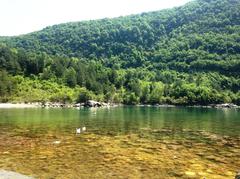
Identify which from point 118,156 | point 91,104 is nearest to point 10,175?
point 118,156

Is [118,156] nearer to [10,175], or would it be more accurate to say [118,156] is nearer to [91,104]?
[10,175]

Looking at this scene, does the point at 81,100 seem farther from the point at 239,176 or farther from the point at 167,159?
the point at 239,176

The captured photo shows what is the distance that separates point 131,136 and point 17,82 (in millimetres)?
157735

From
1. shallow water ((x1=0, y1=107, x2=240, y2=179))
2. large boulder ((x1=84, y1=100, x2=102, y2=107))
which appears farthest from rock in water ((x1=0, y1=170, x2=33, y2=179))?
large boulder ((x1=84, y1=100, x2=102, y2=107))

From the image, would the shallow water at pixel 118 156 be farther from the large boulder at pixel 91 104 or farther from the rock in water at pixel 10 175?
the large boulder at pixel 91 104

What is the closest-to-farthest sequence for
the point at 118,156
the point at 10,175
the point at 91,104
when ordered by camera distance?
1. the point at 10,175
2. the point at 118,156
3. the point at 91,104

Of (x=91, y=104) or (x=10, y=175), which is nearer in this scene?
(x=10, y=175)

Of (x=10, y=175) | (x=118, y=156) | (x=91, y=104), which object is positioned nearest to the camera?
(x=10, y=175)

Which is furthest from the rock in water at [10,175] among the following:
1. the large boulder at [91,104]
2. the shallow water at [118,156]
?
the large boulder at [91,104]

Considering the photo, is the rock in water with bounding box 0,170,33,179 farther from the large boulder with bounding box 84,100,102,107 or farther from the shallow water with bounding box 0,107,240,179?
the large boulder with bounding box 84,100,102,107

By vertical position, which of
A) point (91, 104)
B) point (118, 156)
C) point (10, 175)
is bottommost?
point (118, 156)

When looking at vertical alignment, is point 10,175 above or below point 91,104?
below

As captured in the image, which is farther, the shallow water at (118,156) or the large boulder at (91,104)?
the large boulder at (91,104)

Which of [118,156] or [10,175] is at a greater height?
[10,175]
